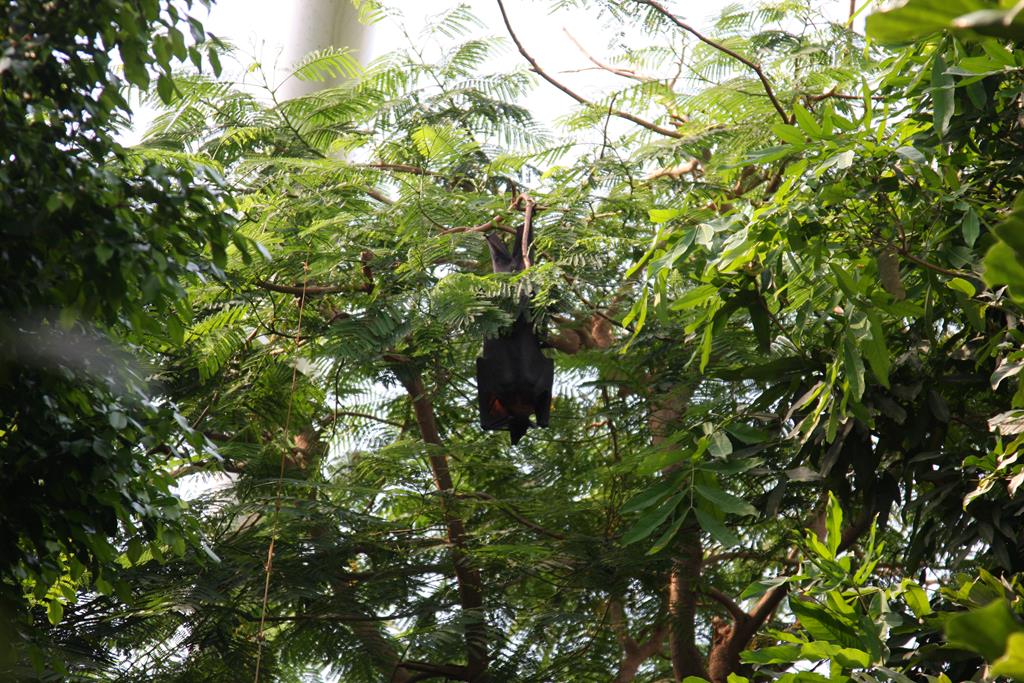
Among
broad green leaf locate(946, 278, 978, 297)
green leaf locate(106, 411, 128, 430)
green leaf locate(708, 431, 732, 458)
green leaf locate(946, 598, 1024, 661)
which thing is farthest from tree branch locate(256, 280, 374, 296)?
green leaf locate(946, 598, 1024, 661)

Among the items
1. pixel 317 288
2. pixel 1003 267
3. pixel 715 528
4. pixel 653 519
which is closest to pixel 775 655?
pixel 715 528

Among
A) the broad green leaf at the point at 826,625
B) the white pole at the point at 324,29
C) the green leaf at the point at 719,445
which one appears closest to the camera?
the broad green leaf at the point at 826,625

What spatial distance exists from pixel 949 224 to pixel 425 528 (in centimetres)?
224

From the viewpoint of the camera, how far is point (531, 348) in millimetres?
3443

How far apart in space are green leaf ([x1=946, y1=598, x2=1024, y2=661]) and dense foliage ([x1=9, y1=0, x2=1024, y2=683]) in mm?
1343

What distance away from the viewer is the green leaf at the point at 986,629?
596 mm

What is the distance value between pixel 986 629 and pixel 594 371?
153 inches

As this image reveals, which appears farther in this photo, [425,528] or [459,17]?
[459,17]

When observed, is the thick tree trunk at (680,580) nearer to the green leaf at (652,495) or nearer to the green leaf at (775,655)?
the green leaf at (652,495)

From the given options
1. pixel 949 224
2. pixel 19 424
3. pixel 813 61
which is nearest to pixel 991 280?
pixel 19 424

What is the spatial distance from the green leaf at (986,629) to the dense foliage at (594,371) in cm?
134

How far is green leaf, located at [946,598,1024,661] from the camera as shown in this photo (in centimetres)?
60

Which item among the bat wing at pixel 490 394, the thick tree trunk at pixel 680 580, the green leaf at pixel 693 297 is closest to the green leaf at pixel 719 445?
the green leaf at pixel 693 297

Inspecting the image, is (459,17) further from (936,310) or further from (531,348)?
(936,310)
